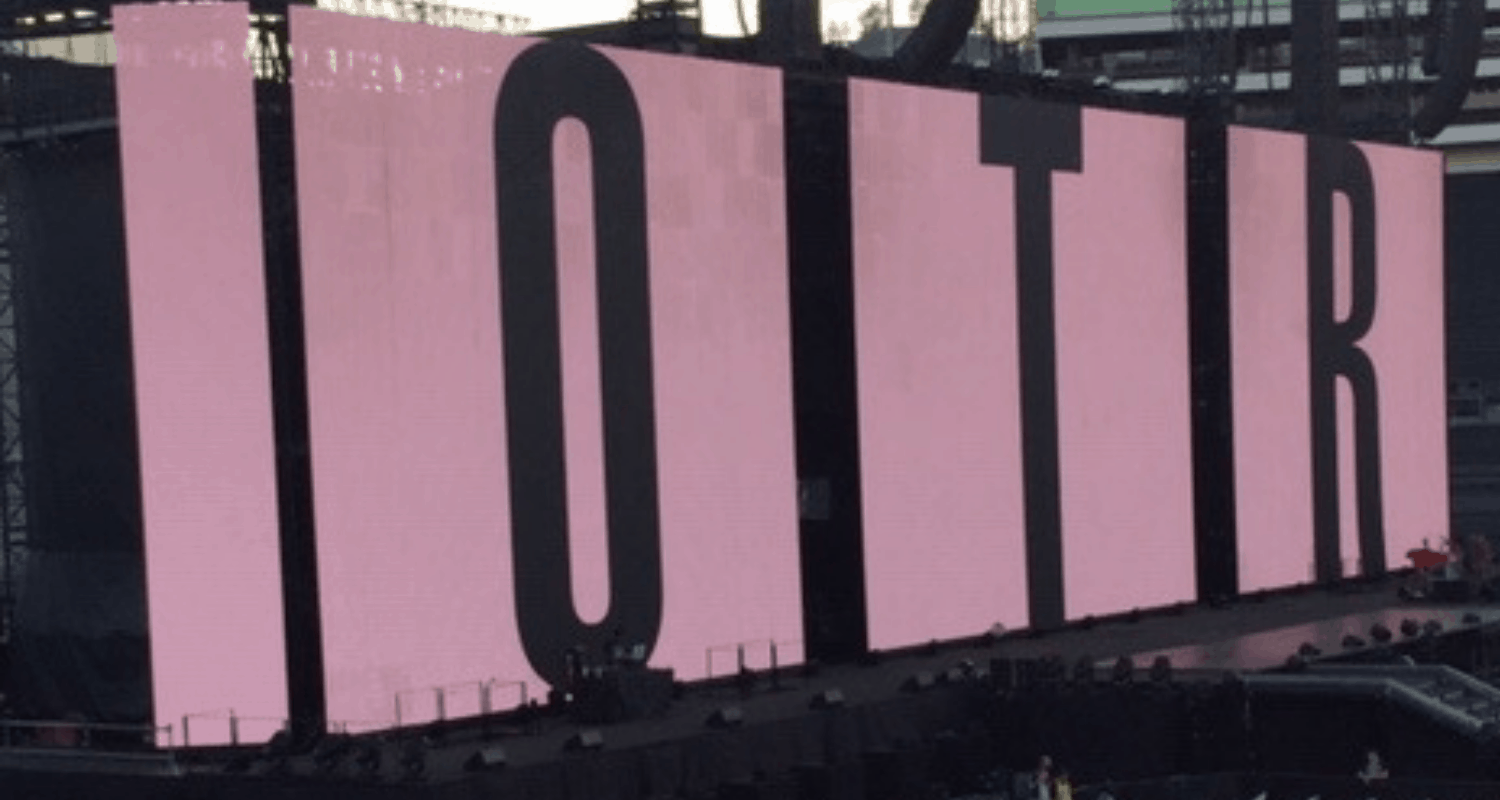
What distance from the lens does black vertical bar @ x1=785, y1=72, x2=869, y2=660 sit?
4550 cm

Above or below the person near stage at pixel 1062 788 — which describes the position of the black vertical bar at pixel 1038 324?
above

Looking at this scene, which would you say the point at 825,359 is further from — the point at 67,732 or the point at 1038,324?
the point at 67,732

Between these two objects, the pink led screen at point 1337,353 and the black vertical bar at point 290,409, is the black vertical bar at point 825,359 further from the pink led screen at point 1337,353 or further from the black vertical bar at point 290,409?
the pink led screen at point 1337,353

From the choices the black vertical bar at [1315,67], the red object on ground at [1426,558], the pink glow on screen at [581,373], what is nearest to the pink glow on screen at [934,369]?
the pink glow on screen at [581,373]

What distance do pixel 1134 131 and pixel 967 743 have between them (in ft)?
57.0

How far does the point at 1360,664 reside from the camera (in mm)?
43406

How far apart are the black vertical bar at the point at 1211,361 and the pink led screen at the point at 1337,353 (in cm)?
28

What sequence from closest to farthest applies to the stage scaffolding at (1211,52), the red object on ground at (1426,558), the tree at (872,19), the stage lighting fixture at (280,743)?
the stage lighting fixture at (280,743), the red object on ground at (1426,558), the stage scaffolding at (1211,52), the tree at (872,19)

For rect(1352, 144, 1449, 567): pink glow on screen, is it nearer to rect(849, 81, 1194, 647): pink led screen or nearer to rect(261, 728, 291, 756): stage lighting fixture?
rect(849, 81, 1194, 647): pink led screen

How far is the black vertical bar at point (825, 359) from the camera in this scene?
45500 mm

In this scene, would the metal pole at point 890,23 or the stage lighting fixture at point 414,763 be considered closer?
the stage lighting fixture at point 414,763

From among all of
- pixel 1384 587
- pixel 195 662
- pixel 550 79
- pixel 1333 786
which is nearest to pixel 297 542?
pixel 195 662

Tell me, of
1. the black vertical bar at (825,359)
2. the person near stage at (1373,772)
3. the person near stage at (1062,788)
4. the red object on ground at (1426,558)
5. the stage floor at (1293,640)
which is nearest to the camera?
the person near stage at (1062,788)

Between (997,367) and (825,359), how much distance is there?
13.6ft
